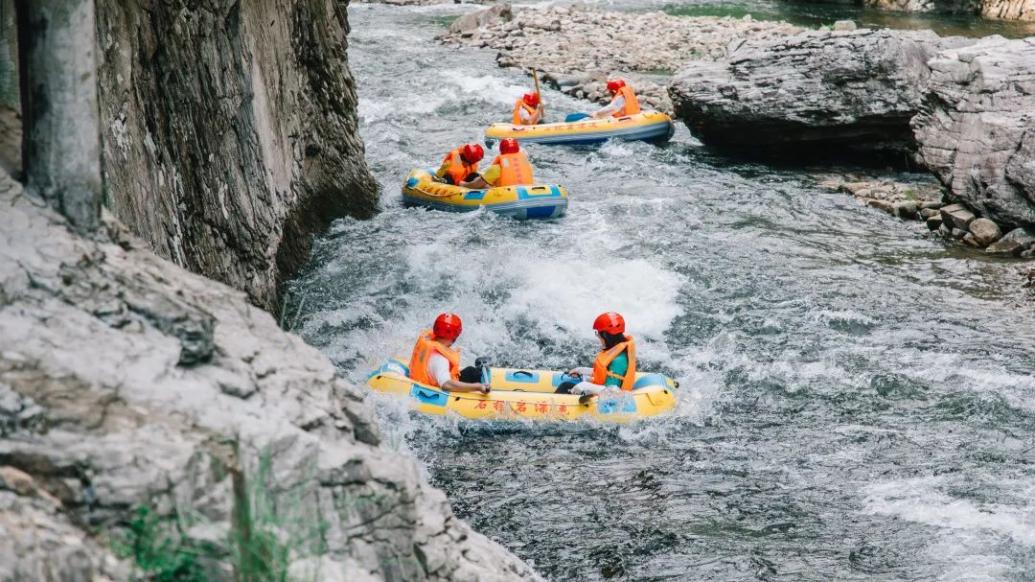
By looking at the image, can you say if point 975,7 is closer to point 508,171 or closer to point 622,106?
point 622,106

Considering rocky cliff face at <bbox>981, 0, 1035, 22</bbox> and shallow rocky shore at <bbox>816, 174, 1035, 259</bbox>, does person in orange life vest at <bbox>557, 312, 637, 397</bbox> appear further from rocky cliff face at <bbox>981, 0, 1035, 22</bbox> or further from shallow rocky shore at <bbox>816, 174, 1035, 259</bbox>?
rocky cliff face at <bbox>981, 0, 1035, 22</bbox>

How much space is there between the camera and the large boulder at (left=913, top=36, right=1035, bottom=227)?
12836 mm

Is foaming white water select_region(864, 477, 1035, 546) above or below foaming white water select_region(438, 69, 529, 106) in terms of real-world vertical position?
below

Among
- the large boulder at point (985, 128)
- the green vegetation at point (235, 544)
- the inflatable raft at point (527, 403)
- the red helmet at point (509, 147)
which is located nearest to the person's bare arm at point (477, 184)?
the red helmet at point (509, 147)

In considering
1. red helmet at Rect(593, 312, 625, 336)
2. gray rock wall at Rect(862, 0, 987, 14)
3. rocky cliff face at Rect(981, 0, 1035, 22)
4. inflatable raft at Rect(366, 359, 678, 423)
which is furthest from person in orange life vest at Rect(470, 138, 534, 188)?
gray rock wall at Rect(862, 0, 987, 14)

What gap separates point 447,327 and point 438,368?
34cm

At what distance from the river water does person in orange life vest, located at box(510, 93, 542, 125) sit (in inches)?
67.2

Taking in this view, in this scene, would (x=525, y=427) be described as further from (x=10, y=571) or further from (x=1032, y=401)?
(x=10, y=571)

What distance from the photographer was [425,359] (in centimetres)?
926

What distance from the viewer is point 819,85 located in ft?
52.5

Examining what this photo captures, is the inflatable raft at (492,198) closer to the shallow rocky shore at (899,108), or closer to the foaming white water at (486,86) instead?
the shallow rocky shore at (899,108)

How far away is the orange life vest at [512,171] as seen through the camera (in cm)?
1492

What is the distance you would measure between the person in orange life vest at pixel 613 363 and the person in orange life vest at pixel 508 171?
18.8 ft

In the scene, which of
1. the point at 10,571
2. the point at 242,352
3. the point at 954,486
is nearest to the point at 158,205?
the point at 242,352
